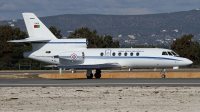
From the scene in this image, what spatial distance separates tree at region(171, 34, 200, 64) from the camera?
7644cm

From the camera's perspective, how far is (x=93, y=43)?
8481 centimetres

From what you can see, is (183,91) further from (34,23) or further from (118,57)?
(34,23)

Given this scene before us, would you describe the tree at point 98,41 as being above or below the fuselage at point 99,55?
above

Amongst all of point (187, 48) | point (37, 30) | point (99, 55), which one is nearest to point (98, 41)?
point (187, 48)

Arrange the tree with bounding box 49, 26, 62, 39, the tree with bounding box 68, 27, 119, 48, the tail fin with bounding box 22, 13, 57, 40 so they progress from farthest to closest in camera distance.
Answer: the tree with bounding box 49, 26, 62, 39 < the tree with bounding box 68, 27, 119, 48 < the tail fin with bounding box 22, 13, 57, 40

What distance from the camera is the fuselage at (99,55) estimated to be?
1555 inches

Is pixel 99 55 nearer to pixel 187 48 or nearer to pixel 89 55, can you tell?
pixel 89 55

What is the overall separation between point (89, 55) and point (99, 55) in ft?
2.85

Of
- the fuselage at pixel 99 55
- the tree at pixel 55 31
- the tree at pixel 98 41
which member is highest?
the tree at pixel 55 31

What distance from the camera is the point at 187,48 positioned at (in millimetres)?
78250

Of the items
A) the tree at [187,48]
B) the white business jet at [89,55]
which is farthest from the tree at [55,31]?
the white business jet at [89,55]

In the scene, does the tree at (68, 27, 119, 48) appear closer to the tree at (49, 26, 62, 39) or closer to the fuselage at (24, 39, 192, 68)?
the tree at (49, 26, 62, 39)

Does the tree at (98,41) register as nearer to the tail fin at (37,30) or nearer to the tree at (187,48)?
the tree at (187,48)

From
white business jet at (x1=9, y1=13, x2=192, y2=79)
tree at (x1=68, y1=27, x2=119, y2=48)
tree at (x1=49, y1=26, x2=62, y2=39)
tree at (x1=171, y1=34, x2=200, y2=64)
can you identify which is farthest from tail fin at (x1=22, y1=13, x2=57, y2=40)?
tree at (x1=49, y1=26, x2=62, y2=39)
